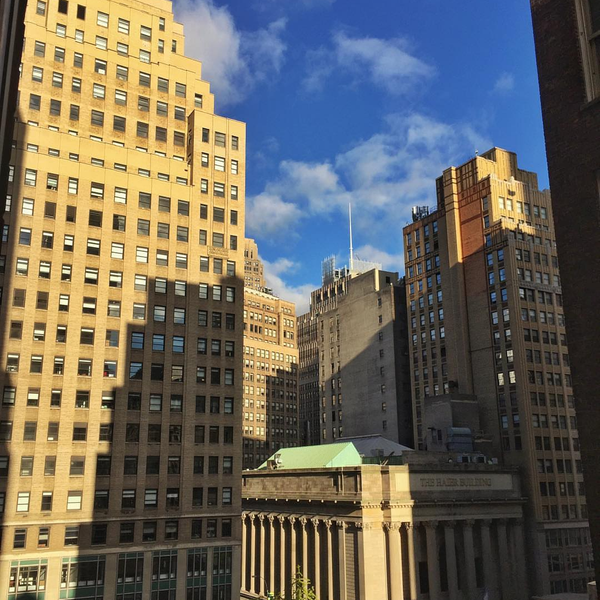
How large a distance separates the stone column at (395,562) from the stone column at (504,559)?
18000 millimetres

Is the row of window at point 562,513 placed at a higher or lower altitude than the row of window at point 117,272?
lower

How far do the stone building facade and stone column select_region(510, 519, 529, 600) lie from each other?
0.14 metres

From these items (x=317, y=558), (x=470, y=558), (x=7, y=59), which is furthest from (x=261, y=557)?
(x=7, y=59)

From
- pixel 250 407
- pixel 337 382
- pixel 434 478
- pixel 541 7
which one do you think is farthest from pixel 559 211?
pixel 250 407

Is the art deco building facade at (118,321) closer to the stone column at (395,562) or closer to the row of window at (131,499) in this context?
the row of window at (131,499)

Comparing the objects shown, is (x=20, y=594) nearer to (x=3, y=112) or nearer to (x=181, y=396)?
(x=181, y=396)

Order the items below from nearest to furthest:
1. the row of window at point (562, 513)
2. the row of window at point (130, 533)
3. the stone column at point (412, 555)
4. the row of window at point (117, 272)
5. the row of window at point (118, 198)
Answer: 1. the row of window at point (130, 533)
2. the row of window at point (117, 272)
3. the row of window at point (118, 198)
4. the stone column at point (412, 555)
5. the row of window at point (562, 513)

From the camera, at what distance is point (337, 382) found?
153 meters

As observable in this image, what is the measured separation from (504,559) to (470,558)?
757 cm

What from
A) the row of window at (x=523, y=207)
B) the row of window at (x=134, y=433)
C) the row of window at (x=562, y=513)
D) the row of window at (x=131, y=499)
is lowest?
the row of window at (x=562, y=513)

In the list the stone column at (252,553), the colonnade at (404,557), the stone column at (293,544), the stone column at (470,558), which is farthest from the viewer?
the stone column at (252,553)

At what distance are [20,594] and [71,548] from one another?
570cm

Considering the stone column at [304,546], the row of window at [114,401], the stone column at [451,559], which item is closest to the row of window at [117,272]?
the row of window at [114,401]

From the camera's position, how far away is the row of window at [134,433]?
6431 cm
